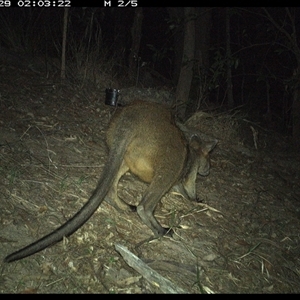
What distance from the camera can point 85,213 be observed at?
127 inches

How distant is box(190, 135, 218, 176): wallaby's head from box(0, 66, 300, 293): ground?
0.40 meters

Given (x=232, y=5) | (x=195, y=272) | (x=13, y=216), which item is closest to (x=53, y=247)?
(x=13, y=216)

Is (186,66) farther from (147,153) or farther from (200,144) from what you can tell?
(147,153)

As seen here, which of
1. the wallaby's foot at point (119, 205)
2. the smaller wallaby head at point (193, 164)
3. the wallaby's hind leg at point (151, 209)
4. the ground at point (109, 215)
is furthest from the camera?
the smaller wallaby head at point (193, 164)

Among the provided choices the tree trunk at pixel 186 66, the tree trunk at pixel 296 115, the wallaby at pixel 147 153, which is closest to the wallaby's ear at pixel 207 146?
the wallaby at pixel 147 153

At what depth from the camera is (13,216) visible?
3367 millimetres

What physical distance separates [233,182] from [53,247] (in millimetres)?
3309

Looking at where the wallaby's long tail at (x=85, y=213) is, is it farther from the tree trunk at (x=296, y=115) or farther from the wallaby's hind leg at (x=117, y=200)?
the tree trunk at (x=296, y=115)

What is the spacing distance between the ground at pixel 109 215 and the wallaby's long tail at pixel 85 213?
18cm

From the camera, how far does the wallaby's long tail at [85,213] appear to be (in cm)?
275

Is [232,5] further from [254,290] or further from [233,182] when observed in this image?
[254,290]

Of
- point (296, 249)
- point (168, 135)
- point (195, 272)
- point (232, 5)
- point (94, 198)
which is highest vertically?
point (232, 5)

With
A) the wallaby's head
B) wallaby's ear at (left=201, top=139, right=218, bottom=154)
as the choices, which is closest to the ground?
the wallaby's head

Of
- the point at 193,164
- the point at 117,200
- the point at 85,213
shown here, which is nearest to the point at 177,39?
the point at 193,164
